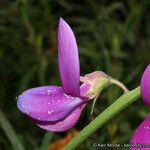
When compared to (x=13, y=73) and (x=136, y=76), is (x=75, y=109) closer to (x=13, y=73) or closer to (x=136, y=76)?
(x=136, y=76)

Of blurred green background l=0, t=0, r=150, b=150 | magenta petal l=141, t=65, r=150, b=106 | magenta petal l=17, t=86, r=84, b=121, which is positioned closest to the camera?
magenta petal l=141, t=65, r=150, b=106

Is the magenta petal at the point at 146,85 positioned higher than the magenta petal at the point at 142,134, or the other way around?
the magenta petal at the point at 146,85

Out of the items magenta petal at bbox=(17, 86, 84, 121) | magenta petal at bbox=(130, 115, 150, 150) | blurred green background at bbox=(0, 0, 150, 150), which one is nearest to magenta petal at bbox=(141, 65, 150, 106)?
magenta petal at bbox=(130, 115, 150, 150)

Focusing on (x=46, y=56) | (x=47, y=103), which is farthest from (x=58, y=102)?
(x=46, y=56)

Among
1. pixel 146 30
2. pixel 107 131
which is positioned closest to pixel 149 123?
pixel 107 131

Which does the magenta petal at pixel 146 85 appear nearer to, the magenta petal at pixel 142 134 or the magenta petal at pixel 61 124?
the magenta petal at pixel 142 134

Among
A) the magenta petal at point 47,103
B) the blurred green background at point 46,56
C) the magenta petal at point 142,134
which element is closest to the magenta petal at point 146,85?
the magenta petal at point 142,134

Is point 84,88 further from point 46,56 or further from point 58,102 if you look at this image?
point 46,56

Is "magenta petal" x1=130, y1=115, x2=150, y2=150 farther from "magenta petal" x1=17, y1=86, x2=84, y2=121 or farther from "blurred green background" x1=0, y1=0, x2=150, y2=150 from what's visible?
"blurred green background" x1=0, y1=0, x2=150, y2=150
